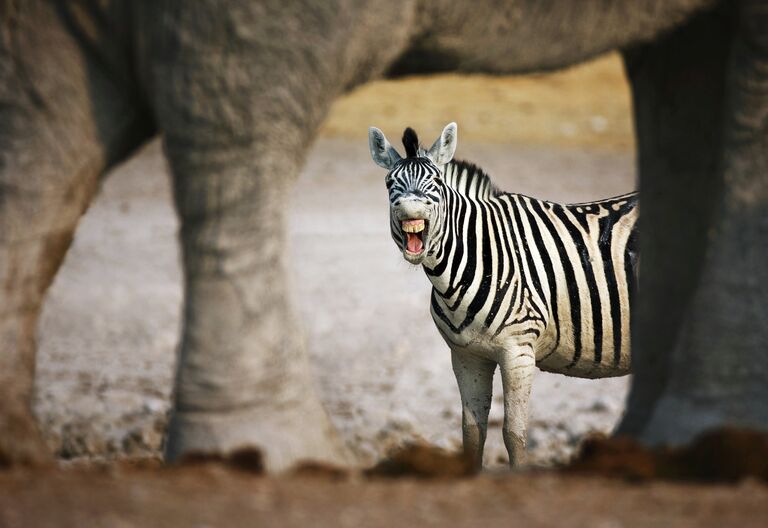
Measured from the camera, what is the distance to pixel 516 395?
5629 mm

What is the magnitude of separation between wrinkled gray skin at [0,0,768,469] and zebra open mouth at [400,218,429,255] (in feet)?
5.42

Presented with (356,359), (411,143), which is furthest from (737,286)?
(356,359)

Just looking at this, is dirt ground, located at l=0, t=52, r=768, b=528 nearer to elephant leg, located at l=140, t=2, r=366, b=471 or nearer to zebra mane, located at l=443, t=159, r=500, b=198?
elephant leg, located at l=140, t=2, r=366, b=471

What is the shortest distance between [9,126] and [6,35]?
24cm

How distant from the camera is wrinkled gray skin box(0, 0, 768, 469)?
3.54 m

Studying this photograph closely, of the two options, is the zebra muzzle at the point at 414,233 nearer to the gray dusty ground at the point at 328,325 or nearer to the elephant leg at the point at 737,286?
the gray dusty ground at the point at 328,325

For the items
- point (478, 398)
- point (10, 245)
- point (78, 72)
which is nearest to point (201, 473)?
point (10, 245)

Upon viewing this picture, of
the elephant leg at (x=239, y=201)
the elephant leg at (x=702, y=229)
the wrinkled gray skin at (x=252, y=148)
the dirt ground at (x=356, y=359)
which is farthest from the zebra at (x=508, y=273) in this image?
the elephant leg at (x=239, y=201)

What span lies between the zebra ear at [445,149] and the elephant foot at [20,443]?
261cm

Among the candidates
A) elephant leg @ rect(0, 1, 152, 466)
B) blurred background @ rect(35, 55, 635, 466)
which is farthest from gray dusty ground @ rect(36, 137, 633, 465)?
elephant leg @ rect(0, 1, 152, 466)

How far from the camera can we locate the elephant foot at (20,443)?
12.0 feet

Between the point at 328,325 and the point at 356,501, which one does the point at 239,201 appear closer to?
the point at 356,501

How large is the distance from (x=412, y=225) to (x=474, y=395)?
0.81 m

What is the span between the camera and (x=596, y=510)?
314cm
